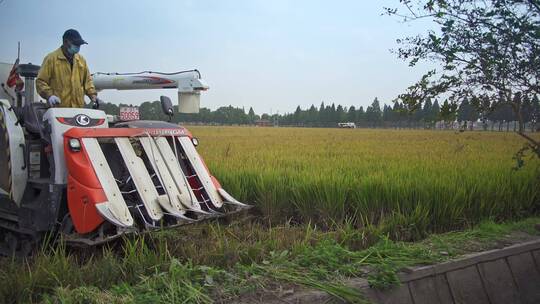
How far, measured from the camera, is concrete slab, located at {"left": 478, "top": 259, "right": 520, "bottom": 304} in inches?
141

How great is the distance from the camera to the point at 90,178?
3.71m

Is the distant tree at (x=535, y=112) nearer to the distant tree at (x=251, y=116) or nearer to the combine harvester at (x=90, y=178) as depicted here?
the combine harvester at (x=90, y=178)

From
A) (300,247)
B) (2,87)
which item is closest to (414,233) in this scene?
(300,247)

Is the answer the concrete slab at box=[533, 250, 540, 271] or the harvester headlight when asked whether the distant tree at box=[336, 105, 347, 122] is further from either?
the harvester headlight

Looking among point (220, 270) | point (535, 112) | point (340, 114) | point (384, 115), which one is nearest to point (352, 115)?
point (340, 114)

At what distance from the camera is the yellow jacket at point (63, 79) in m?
4.64

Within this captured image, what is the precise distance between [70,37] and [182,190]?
2.07m

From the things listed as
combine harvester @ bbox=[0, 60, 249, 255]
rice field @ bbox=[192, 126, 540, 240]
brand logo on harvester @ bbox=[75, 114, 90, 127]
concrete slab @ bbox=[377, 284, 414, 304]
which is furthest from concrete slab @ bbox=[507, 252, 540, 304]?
brand logo on harvester @ bbox=[75, 114, 90, 127]

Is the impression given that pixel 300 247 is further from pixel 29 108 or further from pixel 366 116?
pixel 366 116

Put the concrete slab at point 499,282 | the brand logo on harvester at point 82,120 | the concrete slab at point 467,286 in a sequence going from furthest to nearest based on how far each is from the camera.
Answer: the brand logo on harvester at point 82,120
the concrete slab at point 499,282
the concrete slab at point 467,286

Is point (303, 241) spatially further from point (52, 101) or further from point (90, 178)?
point (52, 101)

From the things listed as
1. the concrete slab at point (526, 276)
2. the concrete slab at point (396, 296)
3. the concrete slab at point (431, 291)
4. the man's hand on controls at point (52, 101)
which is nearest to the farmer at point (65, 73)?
the man's hand on controls at point (52, 101)

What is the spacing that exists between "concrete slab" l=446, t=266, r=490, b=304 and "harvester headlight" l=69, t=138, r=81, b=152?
3.28 m

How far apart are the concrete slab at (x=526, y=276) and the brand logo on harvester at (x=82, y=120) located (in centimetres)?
414
